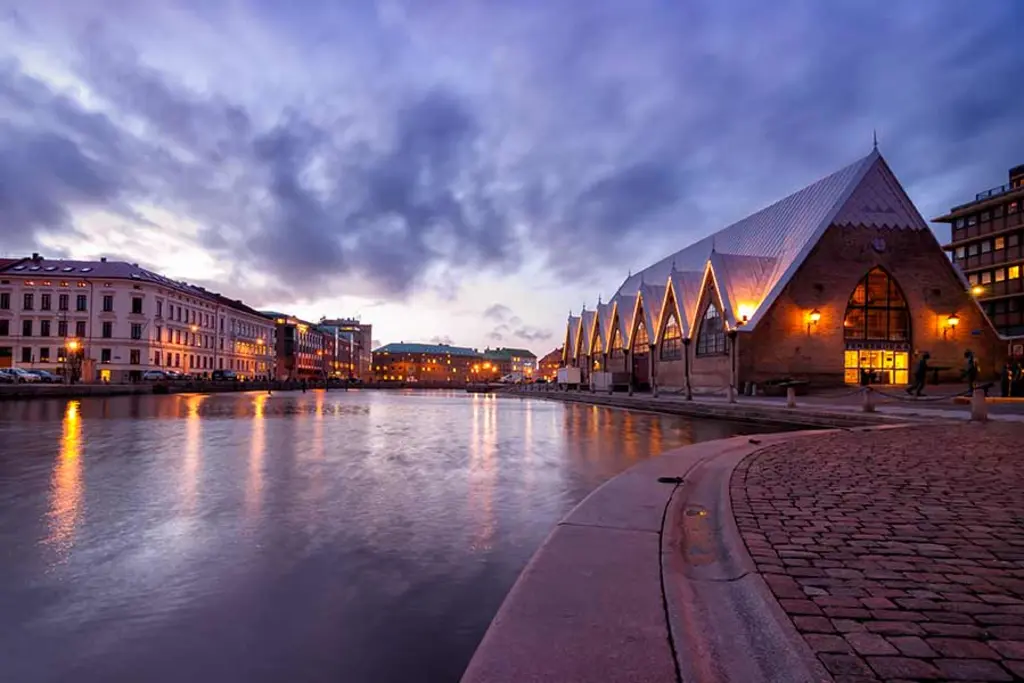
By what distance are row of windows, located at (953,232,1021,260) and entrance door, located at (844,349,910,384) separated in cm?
2922

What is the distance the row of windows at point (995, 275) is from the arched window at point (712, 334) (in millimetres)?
32998

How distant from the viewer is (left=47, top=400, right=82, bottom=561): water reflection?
6555mm

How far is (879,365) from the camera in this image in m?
40.4

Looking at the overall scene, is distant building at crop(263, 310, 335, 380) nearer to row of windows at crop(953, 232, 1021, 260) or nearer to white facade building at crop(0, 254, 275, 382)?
white facade building at crop(0, 254, 275, 382)

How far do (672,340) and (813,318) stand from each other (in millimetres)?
14773

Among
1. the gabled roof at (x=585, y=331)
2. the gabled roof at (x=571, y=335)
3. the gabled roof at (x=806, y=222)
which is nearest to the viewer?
the gabled roof at (x=806, y=222)

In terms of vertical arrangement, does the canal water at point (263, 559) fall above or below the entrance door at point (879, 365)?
below

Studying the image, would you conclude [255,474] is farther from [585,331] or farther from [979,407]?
[585,331]

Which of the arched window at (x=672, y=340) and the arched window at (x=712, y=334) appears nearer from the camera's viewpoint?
the arched window at (x=712, y=334)

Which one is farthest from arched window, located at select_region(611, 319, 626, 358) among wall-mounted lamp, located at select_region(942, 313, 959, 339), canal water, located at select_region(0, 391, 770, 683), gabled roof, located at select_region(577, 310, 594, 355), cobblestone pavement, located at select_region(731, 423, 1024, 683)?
cobblestone pavement, located at select_region(731, 423, 1024, 683)

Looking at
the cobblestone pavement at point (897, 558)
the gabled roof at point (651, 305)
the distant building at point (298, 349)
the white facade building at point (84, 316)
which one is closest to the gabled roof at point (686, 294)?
the gabled roof at point (651, 305)

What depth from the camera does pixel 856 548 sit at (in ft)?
16.9

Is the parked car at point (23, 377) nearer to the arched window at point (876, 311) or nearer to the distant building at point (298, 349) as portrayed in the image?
the distant building at point (298, 349)

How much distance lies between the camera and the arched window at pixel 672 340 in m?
51.2
